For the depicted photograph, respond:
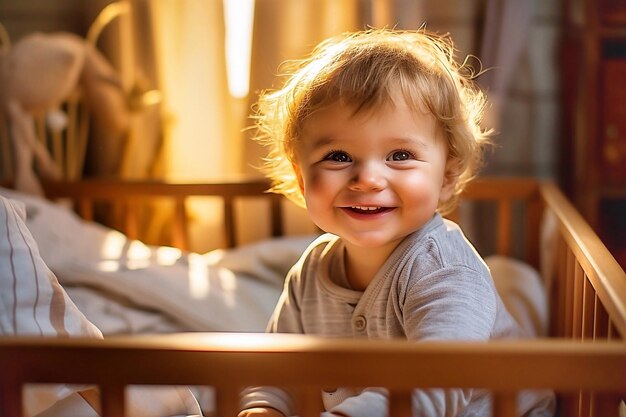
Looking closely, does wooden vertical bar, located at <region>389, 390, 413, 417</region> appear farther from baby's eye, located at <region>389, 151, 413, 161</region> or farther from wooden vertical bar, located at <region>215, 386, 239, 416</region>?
baby's eye, located at <region>389, 151, 413, 161</region>

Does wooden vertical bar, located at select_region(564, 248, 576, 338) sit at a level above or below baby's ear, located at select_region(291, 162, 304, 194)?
below

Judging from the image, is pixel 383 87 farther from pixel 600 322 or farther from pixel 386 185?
pixel 600 322

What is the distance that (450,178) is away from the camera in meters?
1.27

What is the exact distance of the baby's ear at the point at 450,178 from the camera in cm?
126

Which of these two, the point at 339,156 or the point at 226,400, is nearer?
the point at 226,400

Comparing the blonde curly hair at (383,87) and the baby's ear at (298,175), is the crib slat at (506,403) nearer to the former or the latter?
the blonde curly hair at (383,87)

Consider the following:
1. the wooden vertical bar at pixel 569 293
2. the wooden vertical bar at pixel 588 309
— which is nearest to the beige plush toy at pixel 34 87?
the wooden vertical bar at pixel 569 293

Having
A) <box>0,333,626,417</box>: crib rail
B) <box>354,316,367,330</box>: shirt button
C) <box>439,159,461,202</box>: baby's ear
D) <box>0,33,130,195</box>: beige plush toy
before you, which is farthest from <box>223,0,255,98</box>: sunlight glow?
<box>0,333,626,417</box>: crib rail

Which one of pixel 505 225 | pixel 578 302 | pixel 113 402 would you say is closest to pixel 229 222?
pixel 505 225

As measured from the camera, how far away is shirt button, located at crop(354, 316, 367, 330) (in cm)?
119

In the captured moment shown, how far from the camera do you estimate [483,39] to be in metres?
2.34

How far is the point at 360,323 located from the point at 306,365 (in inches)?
14.7

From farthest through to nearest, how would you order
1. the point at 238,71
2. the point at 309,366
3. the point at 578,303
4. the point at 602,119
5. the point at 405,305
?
the point at 238,71, the point at 602,119, the point at 578,303, the point at 405,305, the point at 309,366

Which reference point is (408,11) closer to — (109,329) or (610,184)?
(610,184)
